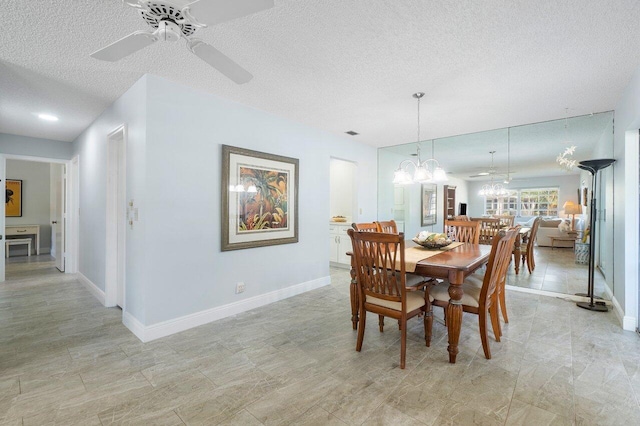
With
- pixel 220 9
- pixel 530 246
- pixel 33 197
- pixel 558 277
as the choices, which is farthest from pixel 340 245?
pixel 33 197

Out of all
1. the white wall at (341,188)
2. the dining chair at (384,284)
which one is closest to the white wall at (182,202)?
the dining chair at (384,284)

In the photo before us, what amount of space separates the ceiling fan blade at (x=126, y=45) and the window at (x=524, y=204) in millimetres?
4760

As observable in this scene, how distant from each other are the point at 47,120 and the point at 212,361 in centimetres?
402

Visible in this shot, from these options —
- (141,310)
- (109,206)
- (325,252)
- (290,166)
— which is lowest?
(141,310)

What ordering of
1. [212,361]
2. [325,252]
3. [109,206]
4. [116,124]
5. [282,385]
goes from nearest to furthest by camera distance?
[282,385] → [212,361] → [116,124] → [109,206] → [325,252]

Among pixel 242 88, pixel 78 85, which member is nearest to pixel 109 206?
pixel 78 85

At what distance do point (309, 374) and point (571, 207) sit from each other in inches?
192

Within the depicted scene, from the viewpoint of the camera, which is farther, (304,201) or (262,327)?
(304,201)

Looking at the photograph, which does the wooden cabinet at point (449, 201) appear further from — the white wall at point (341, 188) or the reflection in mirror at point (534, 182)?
the white wall at point (341, 188)

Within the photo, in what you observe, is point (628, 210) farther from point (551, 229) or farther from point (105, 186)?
point (105, 186)

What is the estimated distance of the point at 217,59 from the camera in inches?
67.5

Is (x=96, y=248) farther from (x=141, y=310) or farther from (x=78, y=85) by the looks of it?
(x=78, y=85)

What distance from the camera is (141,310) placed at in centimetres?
264

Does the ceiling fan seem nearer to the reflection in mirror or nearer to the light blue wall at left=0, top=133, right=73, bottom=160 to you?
the reflection in mirror
